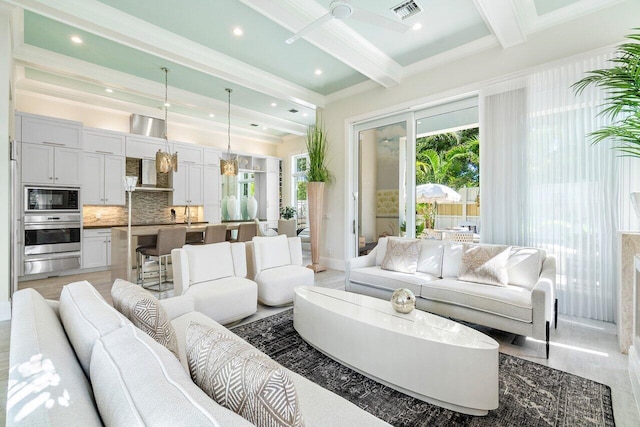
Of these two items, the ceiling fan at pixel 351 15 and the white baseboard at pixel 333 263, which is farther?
the white baseboard at pixel 333 263

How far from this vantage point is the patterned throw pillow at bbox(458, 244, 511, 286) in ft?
9.73

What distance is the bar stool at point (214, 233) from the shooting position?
15.1 ft

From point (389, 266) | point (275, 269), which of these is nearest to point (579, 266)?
point (389, 266)

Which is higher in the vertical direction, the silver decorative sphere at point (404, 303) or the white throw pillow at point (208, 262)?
the white throw pillow at point (208, 262)

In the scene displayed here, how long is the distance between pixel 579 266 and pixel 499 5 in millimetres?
2840

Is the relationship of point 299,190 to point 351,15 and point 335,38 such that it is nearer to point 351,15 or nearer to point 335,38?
point 335,38

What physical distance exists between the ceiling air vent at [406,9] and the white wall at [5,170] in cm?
414

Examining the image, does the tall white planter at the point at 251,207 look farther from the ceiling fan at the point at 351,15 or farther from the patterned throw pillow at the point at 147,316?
the patterned throw pillow at the point at 147,316

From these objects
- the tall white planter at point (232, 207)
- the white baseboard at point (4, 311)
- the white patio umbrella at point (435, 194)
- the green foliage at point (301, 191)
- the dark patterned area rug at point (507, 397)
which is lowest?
the dark patterned area rug at point (507, 397)

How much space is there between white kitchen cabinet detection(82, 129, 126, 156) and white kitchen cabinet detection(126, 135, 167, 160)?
111 mm

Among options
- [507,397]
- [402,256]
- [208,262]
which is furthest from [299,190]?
[507,397]

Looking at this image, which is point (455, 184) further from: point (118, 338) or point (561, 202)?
point (118, 338)

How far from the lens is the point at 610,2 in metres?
3.09

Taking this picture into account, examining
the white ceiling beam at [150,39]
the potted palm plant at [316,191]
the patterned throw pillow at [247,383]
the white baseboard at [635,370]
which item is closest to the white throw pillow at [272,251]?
the potted palm plant at [316,191]
